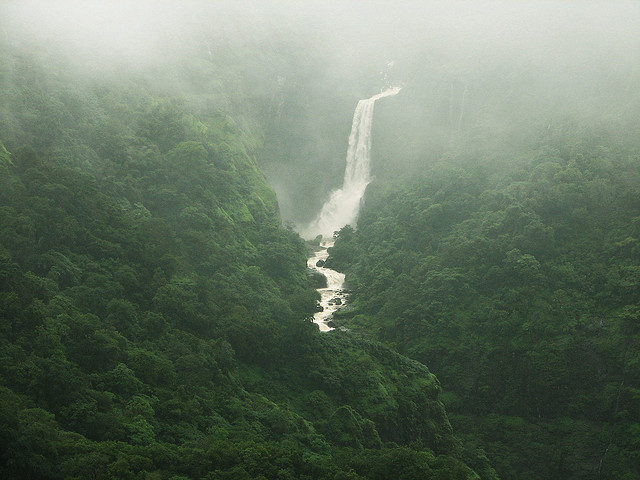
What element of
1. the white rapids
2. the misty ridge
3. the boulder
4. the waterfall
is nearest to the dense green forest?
the misty ridge

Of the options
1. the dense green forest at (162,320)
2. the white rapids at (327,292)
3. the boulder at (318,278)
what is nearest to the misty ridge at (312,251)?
the dense green forest at (162,320)

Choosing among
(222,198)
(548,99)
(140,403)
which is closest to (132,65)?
(222,198)

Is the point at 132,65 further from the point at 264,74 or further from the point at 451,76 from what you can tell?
the point at 451,76

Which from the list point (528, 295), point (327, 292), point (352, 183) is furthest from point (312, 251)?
point (528, 295)

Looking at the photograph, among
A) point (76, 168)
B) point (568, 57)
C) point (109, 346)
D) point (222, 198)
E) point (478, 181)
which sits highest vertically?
point (568, 57)

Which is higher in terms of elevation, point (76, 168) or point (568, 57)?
point (568, 57)

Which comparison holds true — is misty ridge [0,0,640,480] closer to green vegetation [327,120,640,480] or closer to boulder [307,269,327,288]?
green vegetation [327,120,640,480]

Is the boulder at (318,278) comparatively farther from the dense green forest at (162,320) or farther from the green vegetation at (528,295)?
the dense green forest at (162,320)
